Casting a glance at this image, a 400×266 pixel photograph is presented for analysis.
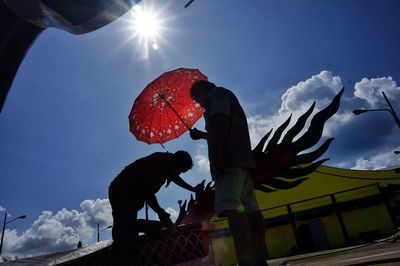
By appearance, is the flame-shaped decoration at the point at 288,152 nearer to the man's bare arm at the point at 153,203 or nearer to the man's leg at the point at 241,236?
the man's bare arm at the point at 153,203

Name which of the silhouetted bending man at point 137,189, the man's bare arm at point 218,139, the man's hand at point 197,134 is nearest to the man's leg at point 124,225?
the silhouetted bending man at point 137,189

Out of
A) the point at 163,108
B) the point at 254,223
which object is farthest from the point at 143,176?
the point at 254,223

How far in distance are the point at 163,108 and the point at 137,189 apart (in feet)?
4.88

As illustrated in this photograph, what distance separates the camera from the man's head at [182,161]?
3738 mm

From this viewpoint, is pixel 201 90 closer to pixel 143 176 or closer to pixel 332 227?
pixel 143 176

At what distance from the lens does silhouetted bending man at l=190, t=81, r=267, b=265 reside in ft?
6.85

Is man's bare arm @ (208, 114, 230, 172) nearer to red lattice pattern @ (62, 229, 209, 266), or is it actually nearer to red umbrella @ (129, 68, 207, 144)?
red lattice pattern @ (62, 229, 209, 266)

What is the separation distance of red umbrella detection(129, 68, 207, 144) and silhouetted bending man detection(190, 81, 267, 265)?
2.05m

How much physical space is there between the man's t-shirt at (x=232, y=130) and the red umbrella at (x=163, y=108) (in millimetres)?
1954

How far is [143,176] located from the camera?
357 centimetres

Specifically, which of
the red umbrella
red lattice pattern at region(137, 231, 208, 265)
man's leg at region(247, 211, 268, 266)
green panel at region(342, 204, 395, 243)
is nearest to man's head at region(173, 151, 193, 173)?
the red umbrella

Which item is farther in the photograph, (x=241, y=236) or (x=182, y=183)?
(x=182, y=183)

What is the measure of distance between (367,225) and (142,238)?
10.2 meters

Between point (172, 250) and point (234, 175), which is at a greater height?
point (234, 175)
